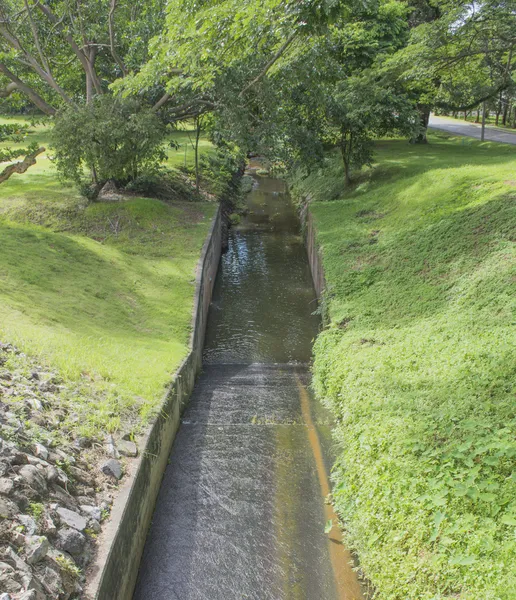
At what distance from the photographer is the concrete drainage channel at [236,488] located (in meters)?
5.95

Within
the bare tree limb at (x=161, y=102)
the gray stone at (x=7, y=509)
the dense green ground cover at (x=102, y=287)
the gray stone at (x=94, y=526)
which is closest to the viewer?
the gray stone at (x=7, y=509)

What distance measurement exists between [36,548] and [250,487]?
A: 11.6 ft

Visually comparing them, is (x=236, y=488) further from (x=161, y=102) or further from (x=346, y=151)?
(x=346, y=151)

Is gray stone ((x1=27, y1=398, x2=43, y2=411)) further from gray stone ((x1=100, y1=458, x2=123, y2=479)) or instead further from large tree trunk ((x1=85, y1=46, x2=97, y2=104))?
large tree trunk ((x1=85, y1=46, x2=97, y2=104))

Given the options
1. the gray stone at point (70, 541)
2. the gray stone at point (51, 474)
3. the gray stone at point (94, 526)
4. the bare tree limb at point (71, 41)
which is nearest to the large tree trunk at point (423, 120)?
the bare tree limb at point (71, 41)

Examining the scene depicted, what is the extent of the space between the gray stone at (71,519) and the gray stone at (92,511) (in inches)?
6.0

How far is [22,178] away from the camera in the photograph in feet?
69.4

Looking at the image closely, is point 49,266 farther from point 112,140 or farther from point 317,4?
point 317,4

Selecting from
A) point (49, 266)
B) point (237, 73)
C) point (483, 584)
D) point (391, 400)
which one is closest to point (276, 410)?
point (391, 400)

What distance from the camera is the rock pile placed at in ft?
14.3

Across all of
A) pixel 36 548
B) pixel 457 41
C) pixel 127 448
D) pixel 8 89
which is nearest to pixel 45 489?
pixel 36 548

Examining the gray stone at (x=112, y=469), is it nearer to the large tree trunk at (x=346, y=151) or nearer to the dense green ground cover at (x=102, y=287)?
the dense green ground cover at (x=102, y=287)

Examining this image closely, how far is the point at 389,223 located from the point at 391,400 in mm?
8813

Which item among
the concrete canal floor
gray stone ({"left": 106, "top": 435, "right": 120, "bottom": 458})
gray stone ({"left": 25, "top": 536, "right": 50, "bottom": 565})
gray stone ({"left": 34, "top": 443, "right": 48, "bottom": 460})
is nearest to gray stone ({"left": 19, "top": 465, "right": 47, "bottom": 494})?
gray stone ({"left": 34, "top": 443, "right": 48, "bottom": 460})
